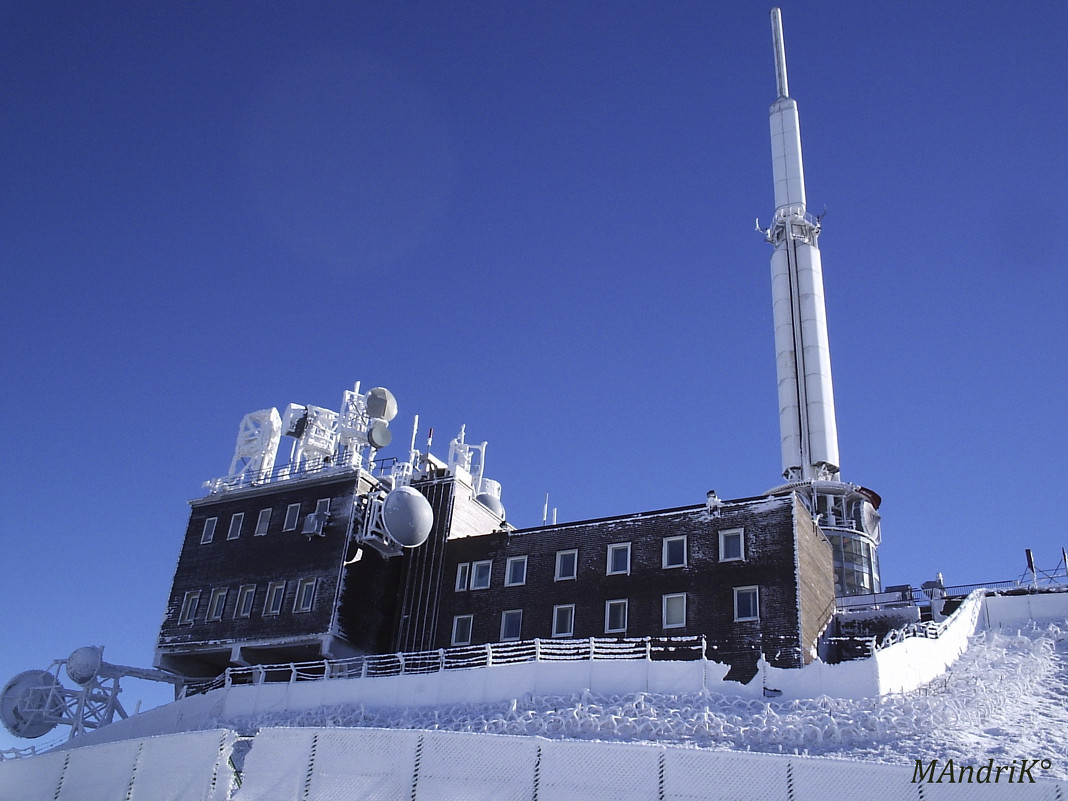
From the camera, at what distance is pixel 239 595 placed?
47.5m

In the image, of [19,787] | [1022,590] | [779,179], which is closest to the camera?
[19,787]

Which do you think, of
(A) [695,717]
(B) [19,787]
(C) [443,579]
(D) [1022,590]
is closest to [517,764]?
(A) [695,717]

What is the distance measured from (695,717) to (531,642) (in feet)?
42.5

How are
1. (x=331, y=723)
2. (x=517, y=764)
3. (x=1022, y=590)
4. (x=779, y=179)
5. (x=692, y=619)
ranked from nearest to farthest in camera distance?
(x=517, y=764), (x=331, y=723), (x=692, y=619), (x=1022, y=590), (x=779, y=179)

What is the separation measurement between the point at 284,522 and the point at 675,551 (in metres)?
19.0

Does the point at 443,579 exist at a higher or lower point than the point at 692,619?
higher

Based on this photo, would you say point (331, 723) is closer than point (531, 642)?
Yes

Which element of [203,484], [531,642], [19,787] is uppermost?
[203,484]

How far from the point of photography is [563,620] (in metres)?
41.0

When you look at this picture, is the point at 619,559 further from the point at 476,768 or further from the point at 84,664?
the point at 84,664

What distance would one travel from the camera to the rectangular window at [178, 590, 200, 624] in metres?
48.4

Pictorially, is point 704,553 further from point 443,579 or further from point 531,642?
point 443,579

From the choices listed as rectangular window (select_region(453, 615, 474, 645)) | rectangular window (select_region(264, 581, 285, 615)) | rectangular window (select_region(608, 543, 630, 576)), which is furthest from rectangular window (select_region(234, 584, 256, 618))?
rectangular window (select_region(608, 543, 630, 576))

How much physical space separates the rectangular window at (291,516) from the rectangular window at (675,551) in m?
17.8
